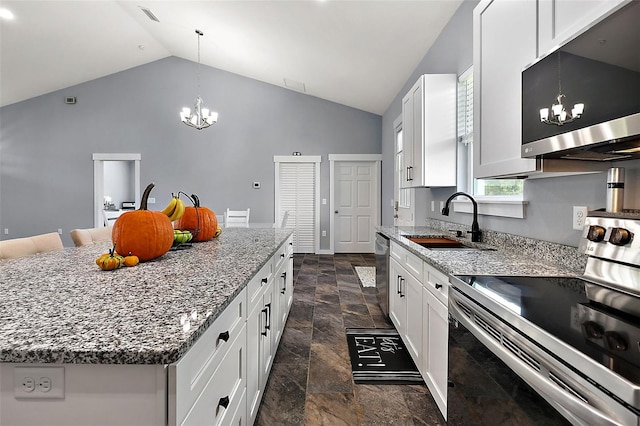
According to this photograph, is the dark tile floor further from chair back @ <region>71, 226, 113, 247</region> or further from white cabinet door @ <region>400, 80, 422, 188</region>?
chair back @ <region>71, 226, 113, 247</region>

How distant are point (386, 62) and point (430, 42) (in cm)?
79

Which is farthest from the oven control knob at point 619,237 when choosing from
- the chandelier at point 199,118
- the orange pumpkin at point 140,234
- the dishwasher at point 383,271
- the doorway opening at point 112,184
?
the doorway opening at point 112,184

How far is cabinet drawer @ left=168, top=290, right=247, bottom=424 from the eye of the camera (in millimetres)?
662

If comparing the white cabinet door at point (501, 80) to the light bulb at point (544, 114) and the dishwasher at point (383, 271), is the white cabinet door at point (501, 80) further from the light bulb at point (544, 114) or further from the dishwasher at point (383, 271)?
the dishwasher at point (383, 271)

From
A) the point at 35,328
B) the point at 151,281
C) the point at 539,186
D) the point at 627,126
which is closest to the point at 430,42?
the point at 539,186

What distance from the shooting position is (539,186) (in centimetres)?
176

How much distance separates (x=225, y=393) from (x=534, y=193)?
71.6 inches

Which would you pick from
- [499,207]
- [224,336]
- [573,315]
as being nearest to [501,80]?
[499,207]

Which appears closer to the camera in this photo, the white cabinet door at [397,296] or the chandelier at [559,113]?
the chandelier at [559,113]

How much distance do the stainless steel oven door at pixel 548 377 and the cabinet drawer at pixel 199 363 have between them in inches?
32.1

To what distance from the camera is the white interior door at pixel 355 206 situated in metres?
6.89

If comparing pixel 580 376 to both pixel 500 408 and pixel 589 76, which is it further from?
pixel 589 76

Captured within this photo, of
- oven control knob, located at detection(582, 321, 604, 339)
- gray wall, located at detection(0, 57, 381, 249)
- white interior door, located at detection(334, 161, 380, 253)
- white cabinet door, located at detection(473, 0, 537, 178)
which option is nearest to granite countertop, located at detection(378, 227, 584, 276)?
white cabinet door, located at detection(473, 0, 537, 178)

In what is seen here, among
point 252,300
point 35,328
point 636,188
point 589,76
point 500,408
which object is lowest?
point 500,408
